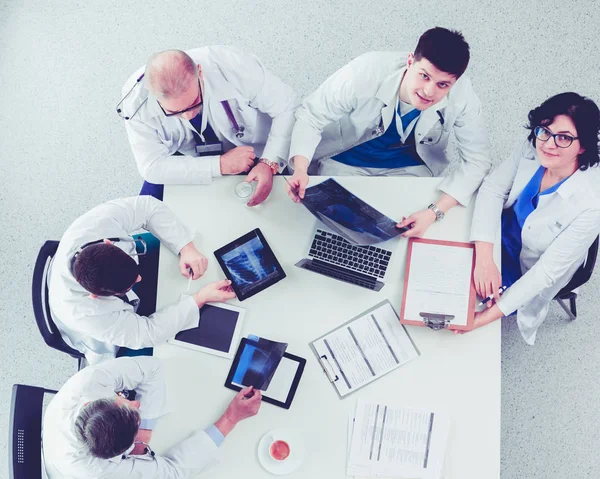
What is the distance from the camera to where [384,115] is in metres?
2.01

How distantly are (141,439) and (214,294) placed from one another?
1.59 feet

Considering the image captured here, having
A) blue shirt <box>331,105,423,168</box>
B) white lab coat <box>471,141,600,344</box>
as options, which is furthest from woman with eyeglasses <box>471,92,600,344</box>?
blue shirt <box>331,105,423,168</box>

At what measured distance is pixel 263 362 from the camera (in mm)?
1796

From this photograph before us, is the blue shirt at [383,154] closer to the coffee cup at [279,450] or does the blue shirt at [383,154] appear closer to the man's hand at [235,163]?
the man's hand at [235,163]

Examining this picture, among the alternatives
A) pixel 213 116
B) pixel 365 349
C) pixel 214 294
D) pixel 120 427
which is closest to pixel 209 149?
pixel 213 116

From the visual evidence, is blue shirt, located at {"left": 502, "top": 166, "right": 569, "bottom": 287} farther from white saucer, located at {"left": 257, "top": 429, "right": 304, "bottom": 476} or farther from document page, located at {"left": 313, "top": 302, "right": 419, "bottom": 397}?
white saucer, located at {"left": 257, "top": 429, "right": 304, "bottom": 476}

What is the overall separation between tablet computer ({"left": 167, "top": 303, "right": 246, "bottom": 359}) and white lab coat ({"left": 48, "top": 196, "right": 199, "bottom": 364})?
3 centimetres

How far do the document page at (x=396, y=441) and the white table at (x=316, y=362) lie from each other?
A: 29 mm

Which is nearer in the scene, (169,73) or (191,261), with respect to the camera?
(169,73)

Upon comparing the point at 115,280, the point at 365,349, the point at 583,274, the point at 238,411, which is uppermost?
the point at 115,280

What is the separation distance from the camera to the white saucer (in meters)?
1.72

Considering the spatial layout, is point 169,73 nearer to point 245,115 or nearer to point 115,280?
point 245,115

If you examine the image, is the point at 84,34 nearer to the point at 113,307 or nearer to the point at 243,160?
the point at 243,160

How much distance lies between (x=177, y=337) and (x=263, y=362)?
0.93ft
